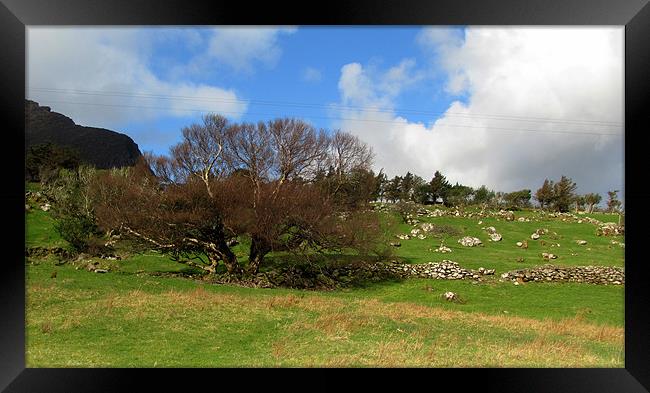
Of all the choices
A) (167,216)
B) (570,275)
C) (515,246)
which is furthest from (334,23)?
(515,246)

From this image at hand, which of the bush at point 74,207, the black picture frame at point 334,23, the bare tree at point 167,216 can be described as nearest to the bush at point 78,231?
the bush at point 74,207

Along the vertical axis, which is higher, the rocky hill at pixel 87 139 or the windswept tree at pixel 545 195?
the rocky hill at pixel 87 139

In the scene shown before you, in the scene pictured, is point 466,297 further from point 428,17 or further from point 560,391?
point 428,17

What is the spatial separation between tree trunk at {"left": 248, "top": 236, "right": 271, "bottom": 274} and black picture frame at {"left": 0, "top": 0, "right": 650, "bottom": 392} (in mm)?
11684

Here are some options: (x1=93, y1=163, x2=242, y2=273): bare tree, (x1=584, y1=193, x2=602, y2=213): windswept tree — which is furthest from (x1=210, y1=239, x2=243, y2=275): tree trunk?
(x1=584, y1=193, x2=602, y2=213): windswept tree

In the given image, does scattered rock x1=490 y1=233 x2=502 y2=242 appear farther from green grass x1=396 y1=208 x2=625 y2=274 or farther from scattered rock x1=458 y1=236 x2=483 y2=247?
scattered rock x1=458 y1=236 x2=483 y2=247

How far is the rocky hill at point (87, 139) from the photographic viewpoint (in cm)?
2553

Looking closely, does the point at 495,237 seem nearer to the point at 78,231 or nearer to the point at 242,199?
the point at 242,199

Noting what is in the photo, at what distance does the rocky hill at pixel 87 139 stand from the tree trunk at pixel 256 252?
44.8 feet

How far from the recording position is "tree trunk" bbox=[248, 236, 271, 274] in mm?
15539

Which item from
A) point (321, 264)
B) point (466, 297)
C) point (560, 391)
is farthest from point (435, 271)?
point (560, 391)

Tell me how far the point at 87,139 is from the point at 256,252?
19044 mm

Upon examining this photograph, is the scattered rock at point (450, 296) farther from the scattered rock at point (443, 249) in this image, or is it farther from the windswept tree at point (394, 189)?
the windswept tree at point (394, 189)
